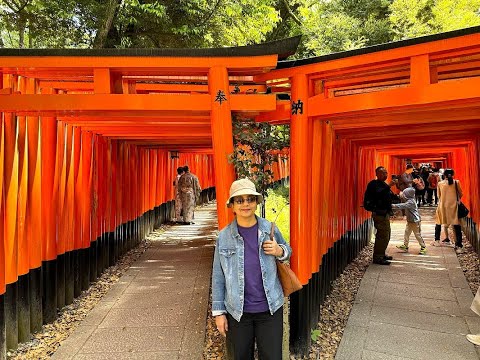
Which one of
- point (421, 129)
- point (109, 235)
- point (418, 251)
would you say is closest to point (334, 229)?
point (421, 129)

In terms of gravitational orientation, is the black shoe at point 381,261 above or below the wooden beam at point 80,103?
below

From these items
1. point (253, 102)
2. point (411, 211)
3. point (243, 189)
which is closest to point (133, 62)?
point (253, 102)

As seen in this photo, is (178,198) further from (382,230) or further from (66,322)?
(66,322)

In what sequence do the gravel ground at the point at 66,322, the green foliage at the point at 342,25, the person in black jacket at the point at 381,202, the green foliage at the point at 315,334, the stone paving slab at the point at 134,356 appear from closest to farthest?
the stone paving slab at the point at 134,356
the gravel ground at the point at 66,322
the green foliage at the point at 315,334
the person in black jacket at the point at 381,202
the green foliage at the point at 342,25

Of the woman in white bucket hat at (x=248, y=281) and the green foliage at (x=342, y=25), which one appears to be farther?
the green foliage at (x=342, y=25)

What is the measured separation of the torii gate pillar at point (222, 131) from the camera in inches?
147

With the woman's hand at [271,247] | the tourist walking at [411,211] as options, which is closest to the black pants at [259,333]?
the woman's hand at [271,247]

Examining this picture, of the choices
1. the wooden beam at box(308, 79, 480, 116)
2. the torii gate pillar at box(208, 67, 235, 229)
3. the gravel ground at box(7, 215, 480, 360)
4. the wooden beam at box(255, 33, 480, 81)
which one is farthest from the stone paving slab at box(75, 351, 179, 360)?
the wooden beam at box(255, 33, 480, 81)

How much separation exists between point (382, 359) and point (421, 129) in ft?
10.2

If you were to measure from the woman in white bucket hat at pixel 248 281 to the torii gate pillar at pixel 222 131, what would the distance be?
1.07m

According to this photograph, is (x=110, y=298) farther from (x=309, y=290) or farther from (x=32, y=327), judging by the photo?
(x=309, y=290)

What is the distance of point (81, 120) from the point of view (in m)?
5.25

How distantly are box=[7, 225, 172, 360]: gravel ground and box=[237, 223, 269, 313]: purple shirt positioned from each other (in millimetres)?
2431

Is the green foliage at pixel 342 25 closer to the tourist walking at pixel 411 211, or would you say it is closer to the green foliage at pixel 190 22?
the green foliage at pixel 190 22
